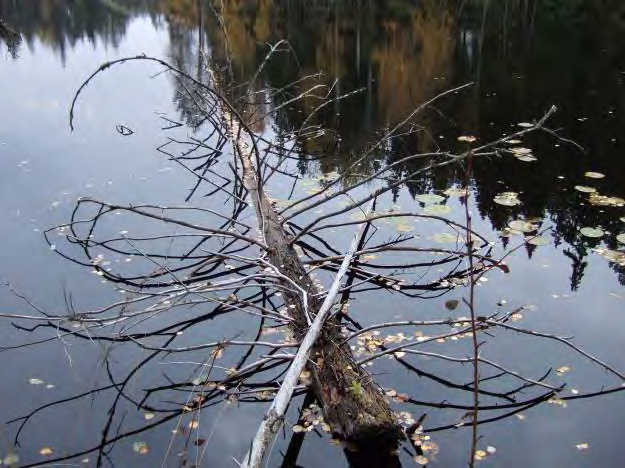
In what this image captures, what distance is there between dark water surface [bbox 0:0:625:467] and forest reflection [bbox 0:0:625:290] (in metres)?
0.07

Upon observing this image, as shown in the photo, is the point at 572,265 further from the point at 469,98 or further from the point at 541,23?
the point at 541,23

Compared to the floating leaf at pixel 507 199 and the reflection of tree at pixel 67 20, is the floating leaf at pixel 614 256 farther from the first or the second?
the reflection of tree at pixel 67 20

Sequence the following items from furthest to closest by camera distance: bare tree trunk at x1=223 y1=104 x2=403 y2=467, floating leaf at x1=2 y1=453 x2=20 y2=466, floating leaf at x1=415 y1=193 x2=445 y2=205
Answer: floating leaf at x1=415 y1=193 x2=445 y2=205 → bare tree trunk at x1=223 y1=104 x2=403 y2=467 → floating leaf at x1=2 y1=453 x2=20 y2=466

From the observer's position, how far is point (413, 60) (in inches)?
744

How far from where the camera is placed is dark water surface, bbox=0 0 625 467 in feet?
13.8

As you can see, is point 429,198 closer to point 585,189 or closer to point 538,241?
point 538,241

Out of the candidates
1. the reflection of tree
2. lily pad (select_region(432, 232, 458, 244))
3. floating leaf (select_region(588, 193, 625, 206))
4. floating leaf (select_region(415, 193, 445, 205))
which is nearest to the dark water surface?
floating leaf (select_region(588, 193, 625, 206))

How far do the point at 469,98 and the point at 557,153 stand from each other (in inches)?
168

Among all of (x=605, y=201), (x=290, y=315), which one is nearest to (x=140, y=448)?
(x=290, y=315)

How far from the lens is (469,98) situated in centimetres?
1333

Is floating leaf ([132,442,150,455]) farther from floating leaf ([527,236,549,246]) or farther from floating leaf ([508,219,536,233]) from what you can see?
floating leaf ([508,219,536,233])

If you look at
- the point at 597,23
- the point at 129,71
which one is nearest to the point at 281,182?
the point at 129,71

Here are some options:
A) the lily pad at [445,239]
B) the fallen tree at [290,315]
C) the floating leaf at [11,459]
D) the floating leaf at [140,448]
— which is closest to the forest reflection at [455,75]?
the lily pad at [445,239]

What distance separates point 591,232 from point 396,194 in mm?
2719
